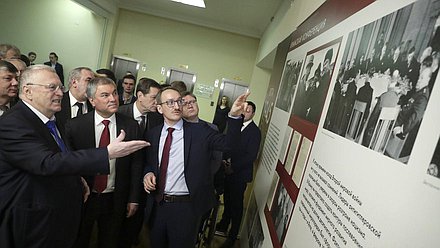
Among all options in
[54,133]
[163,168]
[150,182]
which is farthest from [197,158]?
[54,133]

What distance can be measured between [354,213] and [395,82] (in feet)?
1.54

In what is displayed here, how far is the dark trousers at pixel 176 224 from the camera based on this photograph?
2129 millimetres

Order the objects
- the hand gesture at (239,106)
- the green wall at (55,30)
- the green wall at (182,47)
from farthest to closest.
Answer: the green wall at (182,47) < the green wall at (55,30) < the hand gesture at (239,106)

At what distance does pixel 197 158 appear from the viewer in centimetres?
216

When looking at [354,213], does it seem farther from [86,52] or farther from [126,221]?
[86,52]

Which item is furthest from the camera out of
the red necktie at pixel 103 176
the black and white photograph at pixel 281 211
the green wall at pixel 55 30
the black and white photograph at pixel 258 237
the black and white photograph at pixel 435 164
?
the green wall at pixel 55 30

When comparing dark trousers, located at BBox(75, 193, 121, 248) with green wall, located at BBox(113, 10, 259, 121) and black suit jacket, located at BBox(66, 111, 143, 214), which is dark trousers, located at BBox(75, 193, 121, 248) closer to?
black suit jacket, located at BBox(66, 111, 143, 214)

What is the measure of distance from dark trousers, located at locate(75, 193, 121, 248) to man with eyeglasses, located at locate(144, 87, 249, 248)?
37cm

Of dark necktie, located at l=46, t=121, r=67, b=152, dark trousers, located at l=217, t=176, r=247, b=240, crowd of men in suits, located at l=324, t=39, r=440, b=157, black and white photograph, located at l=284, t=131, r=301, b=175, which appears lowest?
dark trousers, located at l=217, t=176, r=247, b=240

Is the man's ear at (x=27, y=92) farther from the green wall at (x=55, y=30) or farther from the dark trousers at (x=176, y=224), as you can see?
the green wall at (x=55, y=30)

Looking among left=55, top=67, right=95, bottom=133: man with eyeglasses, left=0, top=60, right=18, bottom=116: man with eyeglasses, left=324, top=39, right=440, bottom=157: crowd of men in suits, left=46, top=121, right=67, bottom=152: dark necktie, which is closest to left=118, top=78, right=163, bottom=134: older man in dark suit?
left=55, top=67, right=95, bottom=133: man with eyeglasses

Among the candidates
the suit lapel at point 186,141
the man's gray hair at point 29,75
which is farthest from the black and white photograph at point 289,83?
the man's gray hair at point 29,75

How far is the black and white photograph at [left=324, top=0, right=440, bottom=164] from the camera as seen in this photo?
797 millimetres

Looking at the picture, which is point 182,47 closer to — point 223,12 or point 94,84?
point 223,12
